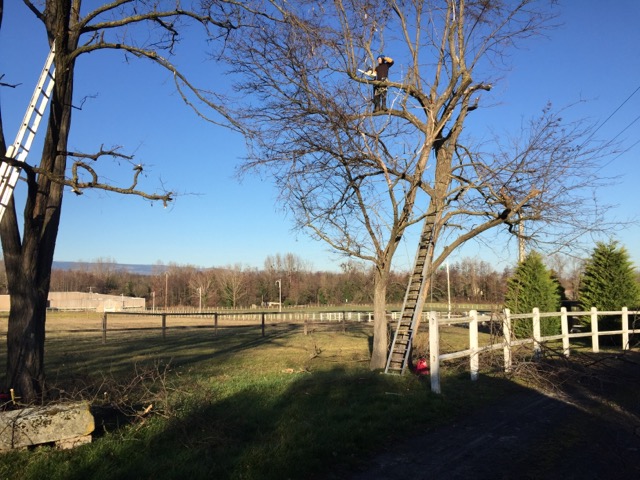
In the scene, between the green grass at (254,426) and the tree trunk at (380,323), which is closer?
the green grass at (254,426)

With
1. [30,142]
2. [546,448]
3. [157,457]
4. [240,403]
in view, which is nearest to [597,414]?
[546,448]

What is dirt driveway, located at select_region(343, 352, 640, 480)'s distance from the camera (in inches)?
205

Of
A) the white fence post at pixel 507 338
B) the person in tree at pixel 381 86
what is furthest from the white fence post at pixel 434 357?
the person in tree at pixel 381 86

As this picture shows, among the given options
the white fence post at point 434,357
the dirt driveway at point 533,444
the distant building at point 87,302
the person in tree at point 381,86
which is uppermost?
the person in tree at point 381,86

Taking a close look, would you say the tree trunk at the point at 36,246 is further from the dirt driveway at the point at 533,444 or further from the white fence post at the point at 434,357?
the white fence post at the point at 434,357

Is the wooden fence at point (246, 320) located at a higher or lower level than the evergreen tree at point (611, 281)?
lower

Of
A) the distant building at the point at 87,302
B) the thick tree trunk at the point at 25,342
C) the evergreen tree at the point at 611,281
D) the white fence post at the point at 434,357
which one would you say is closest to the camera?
the thick tree trunk at the point at 25,342

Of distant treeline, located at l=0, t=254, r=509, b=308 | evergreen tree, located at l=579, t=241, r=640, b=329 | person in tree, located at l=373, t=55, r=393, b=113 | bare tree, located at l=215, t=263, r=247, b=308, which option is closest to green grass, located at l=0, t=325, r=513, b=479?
person in tree, located at l=373, t=55, r=393, b=113

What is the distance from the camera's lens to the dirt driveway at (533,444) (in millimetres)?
5203

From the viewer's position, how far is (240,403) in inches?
311

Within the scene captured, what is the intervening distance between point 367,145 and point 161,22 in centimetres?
501

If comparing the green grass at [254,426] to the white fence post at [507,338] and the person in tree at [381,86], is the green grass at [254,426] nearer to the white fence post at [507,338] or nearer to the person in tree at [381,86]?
the white fence post at [507,338]

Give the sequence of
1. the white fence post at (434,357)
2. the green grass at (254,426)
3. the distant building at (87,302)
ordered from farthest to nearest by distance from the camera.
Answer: the distant building at (87,302) → the white fence post at (434,357) → the green grass at (254,426)

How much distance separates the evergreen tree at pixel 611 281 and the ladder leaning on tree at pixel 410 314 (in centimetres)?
1036
